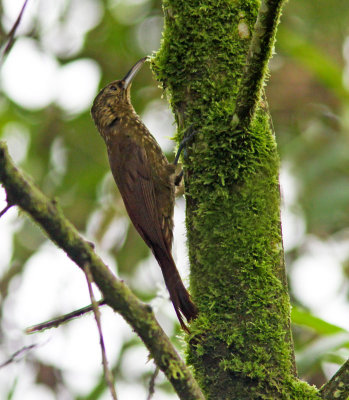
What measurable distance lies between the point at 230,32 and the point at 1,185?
4.24 ft

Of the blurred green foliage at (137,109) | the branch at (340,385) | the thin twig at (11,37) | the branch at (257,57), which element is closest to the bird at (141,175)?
the branch at (257,57)

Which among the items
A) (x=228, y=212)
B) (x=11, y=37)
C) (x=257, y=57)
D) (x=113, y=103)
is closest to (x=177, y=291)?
(x=228, y=212)

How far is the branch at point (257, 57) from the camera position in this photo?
1.82 meters

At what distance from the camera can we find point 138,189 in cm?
346

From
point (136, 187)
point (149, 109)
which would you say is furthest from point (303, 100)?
point (136, 187)

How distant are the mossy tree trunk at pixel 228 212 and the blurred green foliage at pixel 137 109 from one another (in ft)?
8.44

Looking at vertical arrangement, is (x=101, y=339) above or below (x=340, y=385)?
below

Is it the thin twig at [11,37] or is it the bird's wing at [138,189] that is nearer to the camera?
the thin twig at [11,37]

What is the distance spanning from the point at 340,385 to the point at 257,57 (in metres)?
0.95

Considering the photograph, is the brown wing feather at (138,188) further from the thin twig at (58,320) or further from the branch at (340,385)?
the thin twig at (58,320)

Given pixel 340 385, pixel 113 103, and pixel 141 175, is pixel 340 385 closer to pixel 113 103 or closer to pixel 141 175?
pixel 141 175

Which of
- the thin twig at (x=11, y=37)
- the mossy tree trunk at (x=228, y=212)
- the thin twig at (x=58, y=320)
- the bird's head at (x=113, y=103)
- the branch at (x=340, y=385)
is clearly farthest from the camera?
the bird's head at (x=113, y=103)

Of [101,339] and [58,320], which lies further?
[58,320]

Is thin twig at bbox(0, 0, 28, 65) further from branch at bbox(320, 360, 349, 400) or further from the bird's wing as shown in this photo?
the bird's wing
